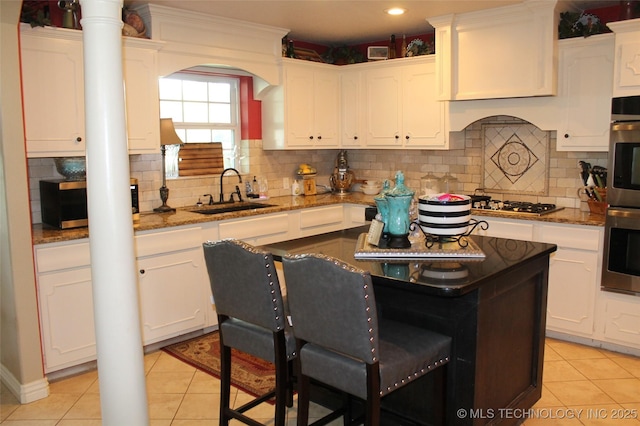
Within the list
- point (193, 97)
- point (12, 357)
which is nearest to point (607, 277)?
point (193, 97)

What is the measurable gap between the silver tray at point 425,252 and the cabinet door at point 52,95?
7.10 feet

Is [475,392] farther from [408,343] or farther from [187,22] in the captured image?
[187,22]

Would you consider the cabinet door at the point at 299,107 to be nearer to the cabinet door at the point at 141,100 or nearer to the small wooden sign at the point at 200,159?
the small wooden sign at the point at 200,159

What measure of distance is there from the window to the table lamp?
0.25 meters

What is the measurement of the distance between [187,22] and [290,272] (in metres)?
2.87

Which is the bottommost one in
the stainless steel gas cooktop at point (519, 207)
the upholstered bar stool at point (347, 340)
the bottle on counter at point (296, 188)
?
the upholstered bar stool at point (347, 340)

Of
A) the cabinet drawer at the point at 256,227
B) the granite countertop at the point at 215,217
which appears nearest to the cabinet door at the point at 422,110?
the granite countertop at the point at 215,217

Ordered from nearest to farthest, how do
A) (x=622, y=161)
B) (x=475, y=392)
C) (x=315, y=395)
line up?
(x=475, y=392), (x=315, y=395), (x=622, y=161)

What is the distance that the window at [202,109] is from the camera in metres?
4.84

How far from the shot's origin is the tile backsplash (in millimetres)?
4531

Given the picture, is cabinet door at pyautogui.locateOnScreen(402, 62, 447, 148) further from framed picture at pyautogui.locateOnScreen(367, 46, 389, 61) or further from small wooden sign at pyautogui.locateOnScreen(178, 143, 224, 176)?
small wooden sign at pyautogui.locateOnScreen(178, 143, 224, 176)

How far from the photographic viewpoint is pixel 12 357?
3494 mm

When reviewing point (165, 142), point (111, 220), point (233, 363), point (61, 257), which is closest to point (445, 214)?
point (111, 220)

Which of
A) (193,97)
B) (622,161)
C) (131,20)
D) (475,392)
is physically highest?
(131,20)
